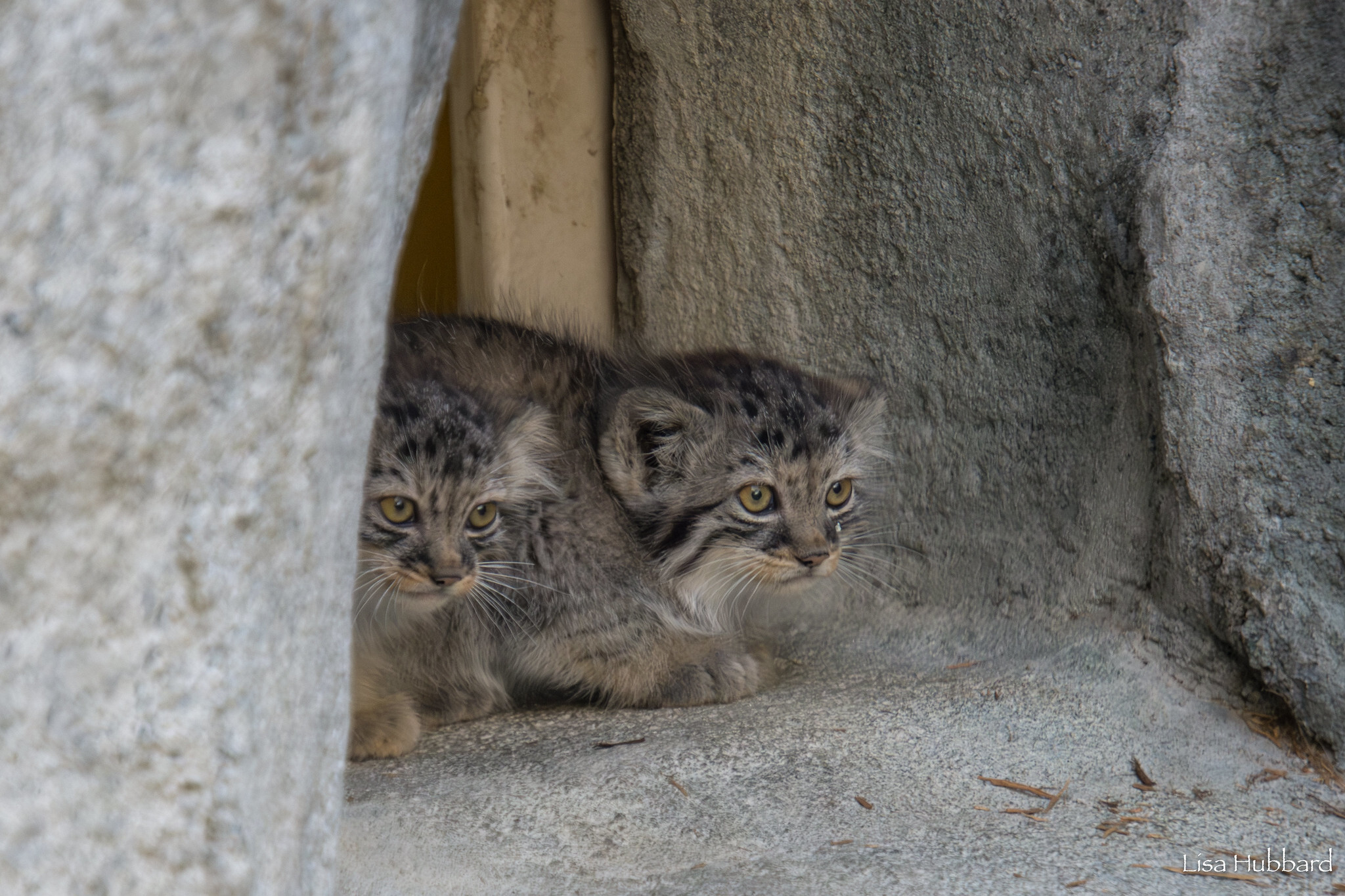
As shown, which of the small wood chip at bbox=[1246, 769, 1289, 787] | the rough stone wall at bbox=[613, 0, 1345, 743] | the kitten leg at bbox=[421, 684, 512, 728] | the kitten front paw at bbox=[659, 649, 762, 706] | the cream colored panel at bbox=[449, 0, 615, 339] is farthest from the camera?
the cream colored panel at bbox=[449, 0, 615, 339]

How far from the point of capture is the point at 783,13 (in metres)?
3.85

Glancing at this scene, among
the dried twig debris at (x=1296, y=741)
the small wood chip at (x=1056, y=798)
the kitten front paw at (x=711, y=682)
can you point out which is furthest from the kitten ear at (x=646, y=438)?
the dried twig debris at (x=1296, y=741)

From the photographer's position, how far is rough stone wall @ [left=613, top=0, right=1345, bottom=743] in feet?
9.46

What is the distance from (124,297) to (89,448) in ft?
0.54

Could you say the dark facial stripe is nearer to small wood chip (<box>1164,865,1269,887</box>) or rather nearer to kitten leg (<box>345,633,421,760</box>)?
kitten leg (<box>345,633,421,760</box>)

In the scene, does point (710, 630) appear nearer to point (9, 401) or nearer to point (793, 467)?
point (793, 467)

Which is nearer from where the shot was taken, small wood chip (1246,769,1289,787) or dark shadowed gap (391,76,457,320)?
small wood chip (1246,769,1289,787)

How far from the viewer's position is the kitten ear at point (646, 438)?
334 centimetres

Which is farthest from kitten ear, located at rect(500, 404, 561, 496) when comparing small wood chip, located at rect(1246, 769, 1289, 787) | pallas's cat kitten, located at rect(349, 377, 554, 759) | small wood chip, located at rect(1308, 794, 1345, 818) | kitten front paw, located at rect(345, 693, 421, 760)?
small wood chip, located at rect(1308, 794, 1345, 818)

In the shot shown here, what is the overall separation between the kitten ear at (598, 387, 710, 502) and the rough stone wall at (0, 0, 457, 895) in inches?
75.5

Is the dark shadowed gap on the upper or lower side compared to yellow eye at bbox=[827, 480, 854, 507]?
upper

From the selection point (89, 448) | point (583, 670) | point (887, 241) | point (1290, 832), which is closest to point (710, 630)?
point (583, 670)

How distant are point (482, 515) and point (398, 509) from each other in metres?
0.26

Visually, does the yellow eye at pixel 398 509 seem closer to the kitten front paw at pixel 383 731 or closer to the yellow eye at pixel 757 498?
the kitten front paw at pixel 383 731
